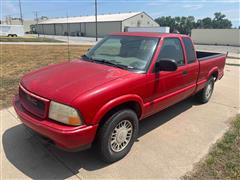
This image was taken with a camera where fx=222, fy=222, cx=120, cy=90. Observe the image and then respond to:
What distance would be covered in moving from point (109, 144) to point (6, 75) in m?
6.36

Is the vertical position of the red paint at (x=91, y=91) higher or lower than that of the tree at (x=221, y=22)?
lower

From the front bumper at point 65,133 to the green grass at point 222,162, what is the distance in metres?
1.40

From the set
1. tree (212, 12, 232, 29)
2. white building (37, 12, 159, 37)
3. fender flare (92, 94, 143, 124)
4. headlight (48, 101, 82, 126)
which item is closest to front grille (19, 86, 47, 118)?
headlight (48, 101, 82, 126)

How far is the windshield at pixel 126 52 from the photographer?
3561mm

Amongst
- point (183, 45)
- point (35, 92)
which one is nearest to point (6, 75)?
point (35, 92)

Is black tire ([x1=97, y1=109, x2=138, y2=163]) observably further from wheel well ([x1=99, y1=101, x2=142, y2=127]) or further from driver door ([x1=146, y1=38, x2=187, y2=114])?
driver door ([x1=146, y1=38, x2=187, y2=114])

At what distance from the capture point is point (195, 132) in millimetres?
4172

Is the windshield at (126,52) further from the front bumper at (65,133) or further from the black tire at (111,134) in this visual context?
the front bumper at (65,133)

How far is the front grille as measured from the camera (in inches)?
110

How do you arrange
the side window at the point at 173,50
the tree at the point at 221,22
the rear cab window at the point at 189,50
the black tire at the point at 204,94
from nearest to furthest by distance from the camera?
the side window at the point at 173,50 < the rear cab window at the point at 189,50 < the black tire at the point at 204,94 < the tree at the point at 221,22

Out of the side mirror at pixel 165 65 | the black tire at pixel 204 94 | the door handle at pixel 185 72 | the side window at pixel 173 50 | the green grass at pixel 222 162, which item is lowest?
the green grass at pixel 222 162

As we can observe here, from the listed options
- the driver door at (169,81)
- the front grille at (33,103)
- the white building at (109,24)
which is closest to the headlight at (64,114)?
the front grille at (33,103)

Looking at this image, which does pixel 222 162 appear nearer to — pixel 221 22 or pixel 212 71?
pixel 212 71

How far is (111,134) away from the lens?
2.98m
